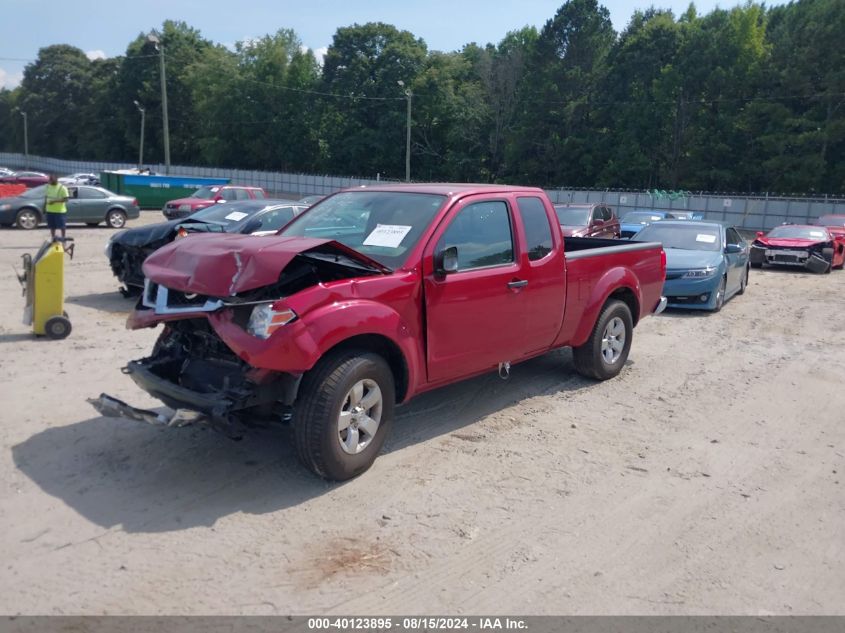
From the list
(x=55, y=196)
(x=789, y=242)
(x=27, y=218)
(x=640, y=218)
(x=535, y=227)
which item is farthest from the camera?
(x=27, y=218)

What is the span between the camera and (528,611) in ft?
12.0

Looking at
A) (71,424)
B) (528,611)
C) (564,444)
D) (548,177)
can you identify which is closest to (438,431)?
(564,444)

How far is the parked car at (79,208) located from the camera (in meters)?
22.8

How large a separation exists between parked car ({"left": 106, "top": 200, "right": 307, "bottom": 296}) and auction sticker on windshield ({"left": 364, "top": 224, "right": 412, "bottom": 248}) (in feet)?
14.5

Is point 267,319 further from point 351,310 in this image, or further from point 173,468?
point 173,468

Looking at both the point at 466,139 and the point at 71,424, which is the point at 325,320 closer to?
the point at 71,424

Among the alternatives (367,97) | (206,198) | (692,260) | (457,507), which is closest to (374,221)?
(457,507)

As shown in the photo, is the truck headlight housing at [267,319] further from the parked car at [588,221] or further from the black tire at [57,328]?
the parked car at [588,221]

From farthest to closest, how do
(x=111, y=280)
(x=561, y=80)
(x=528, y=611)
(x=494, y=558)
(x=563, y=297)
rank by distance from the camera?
(x=561, y=80) < (x=111, y=280) < (x=563, y=297) < (x=494, y=558) < (x=528, y=611)

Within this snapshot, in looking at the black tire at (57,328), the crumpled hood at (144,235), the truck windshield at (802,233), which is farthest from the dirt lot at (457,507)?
the truck windshield at (802,233)

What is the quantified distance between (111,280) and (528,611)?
39.4 ft

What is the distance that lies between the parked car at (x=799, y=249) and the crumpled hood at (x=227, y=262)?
57.7ft

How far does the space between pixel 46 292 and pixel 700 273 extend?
9903mm

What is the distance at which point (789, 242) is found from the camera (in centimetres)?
1977
